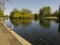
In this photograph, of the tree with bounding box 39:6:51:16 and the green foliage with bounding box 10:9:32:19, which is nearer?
the green foliage with bounding box 10:9:32:19

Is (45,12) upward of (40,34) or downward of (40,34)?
downward

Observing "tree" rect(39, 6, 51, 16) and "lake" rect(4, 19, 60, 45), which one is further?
"tree" rect(39, 6, 51, 16)

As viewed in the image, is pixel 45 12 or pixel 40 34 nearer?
pixel 40 34

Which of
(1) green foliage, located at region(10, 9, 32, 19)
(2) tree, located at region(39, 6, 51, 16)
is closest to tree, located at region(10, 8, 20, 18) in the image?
(1) green foliage, located at region(10, 9, 32, 19)

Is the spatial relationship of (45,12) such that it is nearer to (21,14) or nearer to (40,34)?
(21,14)

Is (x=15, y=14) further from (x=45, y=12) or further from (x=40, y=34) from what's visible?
(x=40, y=34)

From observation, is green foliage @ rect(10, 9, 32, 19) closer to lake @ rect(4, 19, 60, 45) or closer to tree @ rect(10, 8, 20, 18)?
tree @ rect(10, 8, 20, 18)

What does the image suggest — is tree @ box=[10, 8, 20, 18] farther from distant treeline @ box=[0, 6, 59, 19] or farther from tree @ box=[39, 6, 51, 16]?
tree @ box=[39, 6, 51, 16]

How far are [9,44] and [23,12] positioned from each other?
321ft

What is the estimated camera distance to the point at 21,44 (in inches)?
318

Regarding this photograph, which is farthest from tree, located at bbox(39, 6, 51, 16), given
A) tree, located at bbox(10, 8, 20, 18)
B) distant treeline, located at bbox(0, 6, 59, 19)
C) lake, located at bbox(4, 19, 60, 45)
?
lake, located at bbox(4, 19, 60, 45)

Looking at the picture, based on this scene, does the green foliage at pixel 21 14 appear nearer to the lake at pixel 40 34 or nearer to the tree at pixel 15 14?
the tree at pixel 15 14

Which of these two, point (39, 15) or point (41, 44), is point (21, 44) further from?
point (39, 15)

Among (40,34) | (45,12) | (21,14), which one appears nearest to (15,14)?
(21,14)
